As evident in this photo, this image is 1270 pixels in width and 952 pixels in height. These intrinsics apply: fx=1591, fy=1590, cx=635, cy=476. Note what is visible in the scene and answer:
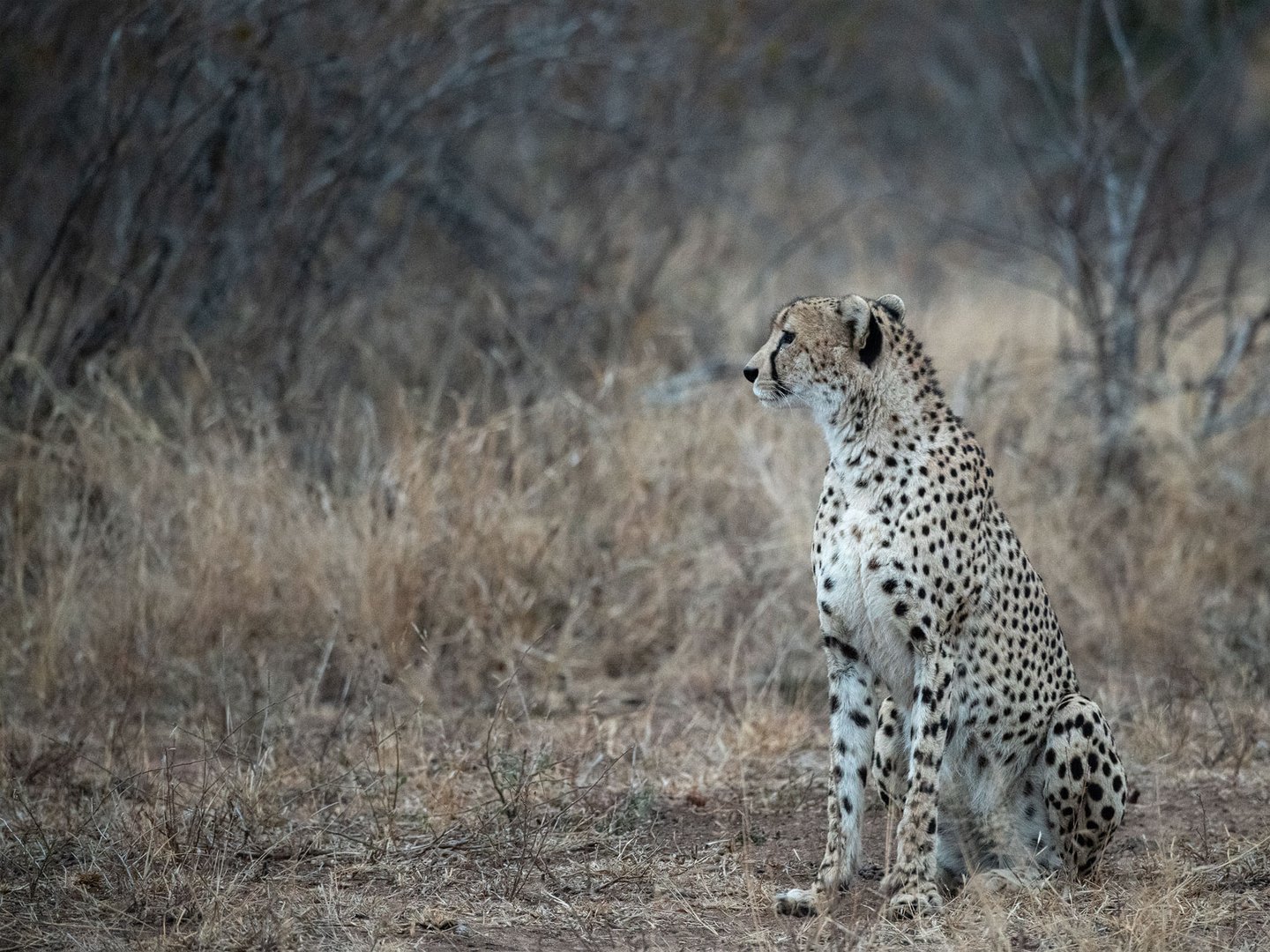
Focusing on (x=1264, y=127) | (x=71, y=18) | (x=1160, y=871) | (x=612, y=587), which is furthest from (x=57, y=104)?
(x=1264, y=127)

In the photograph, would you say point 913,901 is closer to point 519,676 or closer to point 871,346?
point 871,346

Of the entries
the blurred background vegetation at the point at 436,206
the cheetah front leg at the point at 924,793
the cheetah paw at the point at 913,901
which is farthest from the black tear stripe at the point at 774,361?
the blurred background vegetation at the point at 436,206

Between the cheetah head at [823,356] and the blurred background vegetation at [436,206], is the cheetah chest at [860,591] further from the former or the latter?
the blurred background vegetation at [436,206]

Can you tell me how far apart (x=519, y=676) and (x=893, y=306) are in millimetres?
2043

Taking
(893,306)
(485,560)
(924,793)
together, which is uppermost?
(893,306)

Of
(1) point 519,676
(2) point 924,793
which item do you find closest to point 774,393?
(2) point 924,793

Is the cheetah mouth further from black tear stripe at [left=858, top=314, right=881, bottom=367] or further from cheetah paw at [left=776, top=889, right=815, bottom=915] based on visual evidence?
cheetah paw at [left=776, top=889, right=815, bottom=915]

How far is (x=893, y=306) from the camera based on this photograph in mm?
3803

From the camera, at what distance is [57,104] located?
6.47 meters

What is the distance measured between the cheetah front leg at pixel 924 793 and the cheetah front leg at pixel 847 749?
0.12 metres

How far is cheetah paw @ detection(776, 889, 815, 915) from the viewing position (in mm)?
3520

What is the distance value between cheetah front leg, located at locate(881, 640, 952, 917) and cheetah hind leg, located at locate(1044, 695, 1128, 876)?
31 cm

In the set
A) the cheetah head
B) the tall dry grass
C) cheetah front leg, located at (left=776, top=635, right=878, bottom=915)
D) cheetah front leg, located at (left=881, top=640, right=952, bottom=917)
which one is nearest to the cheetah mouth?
the cheetah head

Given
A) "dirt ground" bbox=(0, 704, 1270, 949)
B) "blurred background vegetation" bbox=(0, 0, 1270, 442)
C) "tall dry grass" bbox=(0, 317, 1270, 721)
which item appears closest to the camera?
"dirt ground" bbox=(0, 704, 1270, 949)
